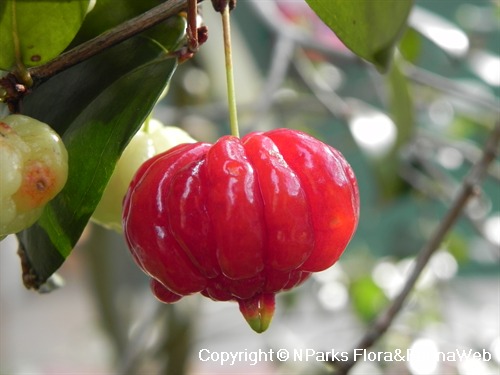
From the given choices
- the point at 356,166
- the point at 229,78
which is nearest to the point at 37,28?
the point at 229,78

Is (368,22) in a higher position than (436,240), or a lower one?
higher

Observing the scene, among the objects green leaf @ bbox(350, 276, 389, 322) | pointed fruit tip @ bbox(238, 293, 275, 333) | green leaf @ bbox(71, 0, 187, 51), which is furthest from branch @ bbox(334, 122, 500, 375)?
green leaf @ bbox(350, 276, 389, 322)

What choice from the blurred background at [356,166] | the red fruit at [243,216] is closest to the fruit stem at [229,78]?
the red fruit at [243,216]

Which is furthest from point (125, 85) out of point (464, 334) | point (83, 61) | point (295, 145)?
point (464, 334)

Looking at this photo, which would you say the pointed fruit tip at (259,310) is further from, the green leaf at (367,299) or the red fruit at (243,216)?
the green leaf at (367,299)

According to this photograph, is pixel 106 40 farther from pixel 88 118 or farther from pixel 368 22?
pixel 368 22
